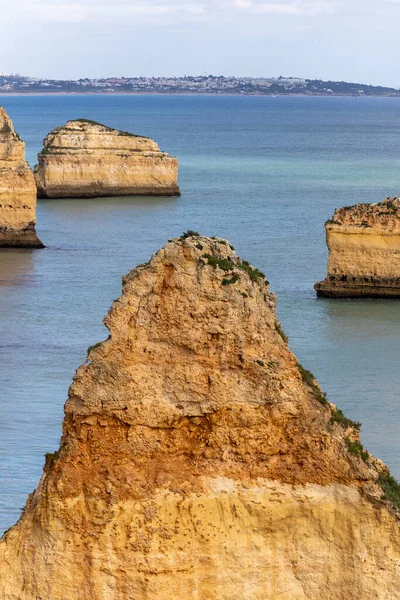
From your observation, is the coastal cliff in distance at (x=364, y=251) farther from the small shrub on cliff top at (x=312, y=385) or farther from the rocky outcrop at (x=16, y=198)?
the small shrub on cliff top at (x=312, y=385)

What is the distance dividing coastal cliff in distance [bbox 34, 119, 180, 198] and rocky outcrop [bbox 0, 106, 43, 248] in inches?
830

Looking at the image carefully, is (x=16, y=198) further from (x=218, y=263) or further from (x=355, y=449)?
(x=355, y=449)

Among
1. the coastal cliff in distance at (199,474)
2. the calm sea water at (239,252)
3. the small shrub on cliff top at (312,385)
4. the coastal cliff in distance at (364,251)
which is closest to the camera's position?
the coastal cliff in distance at (199,474)

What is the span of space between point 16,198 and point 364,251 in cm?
1551

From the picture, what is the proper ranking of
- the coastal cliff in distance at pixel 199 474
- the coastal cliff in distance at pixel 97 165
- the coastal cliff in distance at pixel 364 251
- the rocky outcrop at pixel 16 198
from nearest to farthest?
the coastal cliff in distance at pixel 199 474
the coastal cliff in distance at pixel 364 251
the rocky outcrop at pixel 16 198
the coastal cliff in distance at pixel 97 165

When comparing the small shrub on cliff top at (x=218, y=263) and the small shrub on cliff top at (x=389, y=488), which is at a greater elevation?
the small shrub on cliff top at (x=218, y=263)

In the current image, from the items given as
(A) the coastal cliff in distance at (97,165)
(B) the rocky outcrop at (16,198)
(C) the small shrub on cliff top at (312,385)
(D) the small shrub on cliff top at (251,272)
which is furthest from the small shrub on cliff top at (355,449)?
(A) the coastal cliff in distance at (97,165)

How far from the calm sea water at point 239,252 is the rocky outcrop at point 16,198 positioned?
2.07ft

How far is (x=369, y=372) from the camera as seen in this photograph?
102 feet

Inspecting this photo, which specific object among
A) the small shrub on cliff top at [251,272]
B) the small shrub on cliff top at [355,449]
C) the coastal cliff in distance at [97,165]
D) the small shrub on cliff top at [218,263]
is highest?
the small shrub on cliff top at [218,263]

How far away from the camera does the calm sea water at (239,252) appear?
2575 centimetres

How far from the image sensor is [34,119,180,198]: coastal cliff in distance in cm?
7462

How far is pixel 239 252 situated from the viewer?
5200 cm

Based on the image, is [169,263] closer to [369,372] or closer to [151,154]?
[369,372]
